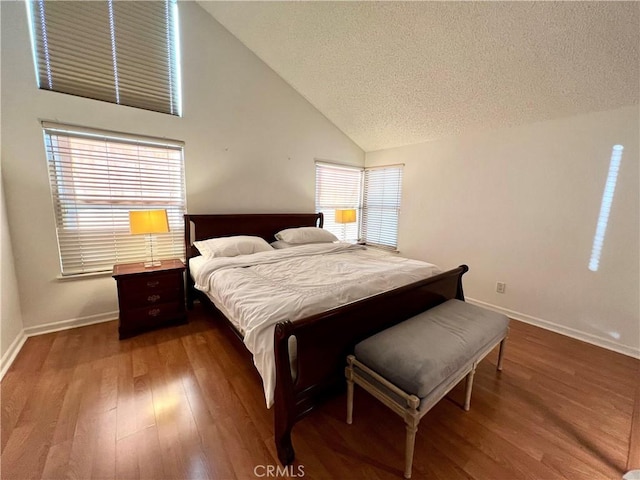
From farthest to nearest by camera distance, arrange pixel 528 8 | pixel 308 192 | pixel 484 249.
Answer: pixel 308 192 < pixel 484 249 < pixel 528 8

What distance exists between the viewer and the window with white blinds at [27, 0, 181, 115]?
2.14 metres

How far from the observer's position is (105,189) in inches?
96.8

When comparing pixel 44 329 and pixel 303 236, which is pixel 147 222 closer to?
pixel 44 329

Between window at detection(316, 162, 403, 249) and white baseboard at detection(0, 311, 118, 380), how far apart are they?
2.90m

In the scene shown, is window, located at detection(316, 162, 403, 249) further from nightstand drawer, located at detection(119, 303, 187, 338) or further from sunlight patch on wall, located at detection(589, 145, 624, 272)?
nightstand drawer, located at detection(119, 303, 187, 338)

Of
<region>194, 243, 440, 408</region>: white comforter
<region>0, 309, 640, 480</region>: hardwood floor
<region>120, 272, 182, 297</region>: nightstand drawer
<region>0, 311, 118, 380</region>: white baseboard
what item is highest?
<region>194, 243, 440, 408</region>: white comforter

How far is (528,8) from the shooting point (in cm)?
173

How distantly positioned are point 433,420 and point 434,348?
1.77 ft

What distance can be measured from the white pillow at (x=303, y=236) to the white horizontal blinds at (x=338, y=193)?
0.76 m

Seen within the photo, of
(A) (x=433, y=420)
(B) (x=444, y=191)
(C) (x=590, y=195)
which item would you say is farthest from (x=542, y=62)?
(A) (x=433, y=420)

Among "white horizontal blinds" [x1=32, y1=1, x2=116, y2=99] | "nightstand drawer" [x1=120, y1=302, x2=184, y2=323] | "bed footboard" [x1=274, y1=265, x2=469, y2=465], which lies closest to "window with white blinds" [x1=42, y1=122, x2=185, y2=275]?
"white horizontal blinds" [x1=32, y1=1, x2=116, y2=99]

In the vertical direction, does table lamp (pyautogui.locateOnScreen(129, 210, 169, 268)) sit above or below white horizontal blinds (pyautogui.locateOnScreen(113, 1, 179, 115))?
below

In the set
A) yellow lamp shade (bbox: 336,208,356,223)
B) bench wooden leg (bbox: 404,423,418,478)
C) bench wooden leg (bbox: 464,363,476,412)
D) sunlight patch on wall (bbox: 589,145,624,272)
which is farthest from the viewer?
yellow lamp shade (bbox: 336,208,356,223)

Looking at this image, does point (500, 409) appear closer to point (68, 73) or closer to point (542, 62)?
point (542, 62)
